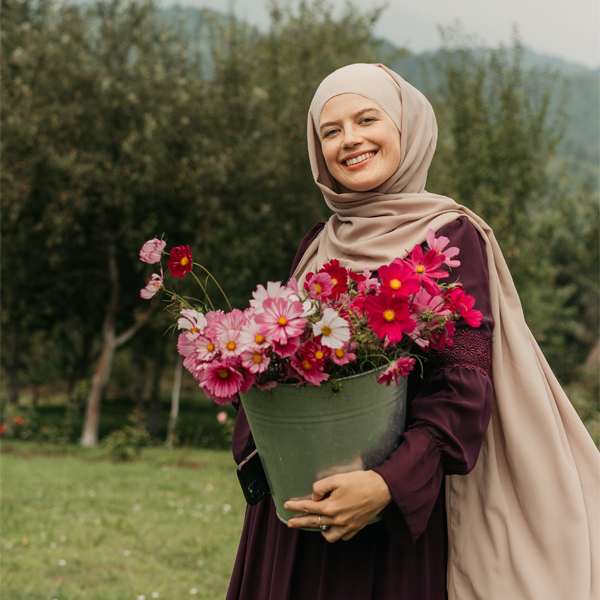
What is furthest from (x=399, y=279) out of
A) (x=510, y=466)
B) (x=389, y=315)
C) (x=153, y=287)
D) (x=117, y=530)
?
(x=117, y=530)

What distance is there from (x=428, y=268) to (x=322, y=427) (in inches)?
16.9

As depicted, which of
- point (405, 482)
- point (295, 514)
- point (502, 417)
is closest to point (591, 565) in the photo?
point (502, 417)

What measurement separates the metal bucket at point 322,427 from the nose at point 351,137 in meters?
0.78

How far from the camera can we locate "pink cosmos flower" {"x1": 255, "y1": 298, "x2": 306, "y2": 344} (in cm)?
122

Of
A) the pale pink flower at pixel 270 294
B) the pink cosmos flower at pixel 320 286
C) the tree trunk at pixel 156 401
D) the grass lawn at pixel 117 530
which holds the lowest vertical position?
the tree trunk at pixel 156 401

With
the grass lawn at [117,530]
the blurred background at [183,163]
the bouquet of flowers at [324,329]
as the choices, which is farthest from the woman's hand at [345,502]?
the blurred background at [183,163]

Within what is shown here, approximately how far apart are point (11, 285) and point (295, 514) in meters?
12.2

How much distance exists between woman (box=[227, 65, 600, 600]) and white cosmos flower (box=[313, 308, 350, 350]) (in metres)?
0.33

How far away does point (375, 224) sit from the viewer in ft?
6.13

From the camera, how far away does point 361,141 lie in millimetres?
1838

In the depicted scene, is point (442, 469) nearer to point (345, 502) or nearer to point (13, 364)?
point (345, 502)

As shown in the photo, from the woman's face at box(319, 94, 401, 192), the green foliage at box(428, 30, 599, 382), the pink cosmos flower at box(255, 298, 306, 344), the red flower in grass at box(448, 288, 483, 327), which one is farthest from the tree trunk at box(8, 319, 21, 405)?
the red flower in grass at box(448, 288, 483, 327)

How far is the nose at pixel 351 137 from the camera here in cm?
183

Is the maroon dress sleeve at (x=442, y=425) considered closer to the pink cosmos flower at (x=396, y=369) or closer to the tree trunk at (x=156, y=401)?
the pink cosmos flower at (x=396, y=369)
